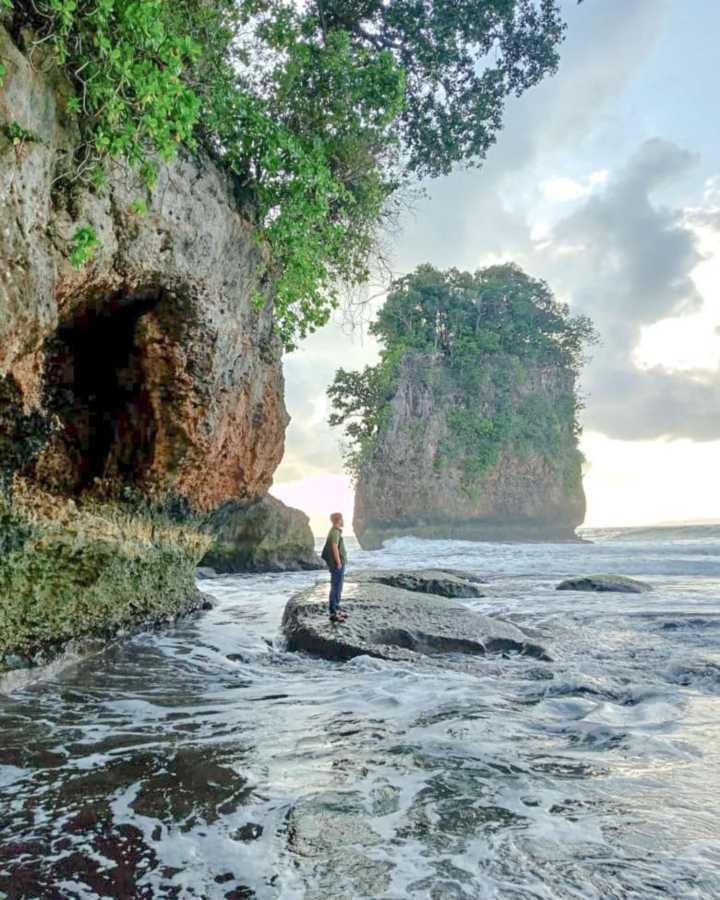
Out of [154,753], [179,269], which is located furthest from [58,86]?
[154,753]

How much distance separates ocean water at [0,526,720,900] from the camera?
8.37ft

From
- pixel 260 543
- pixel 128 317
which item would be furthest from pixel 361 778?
pixel 260 543

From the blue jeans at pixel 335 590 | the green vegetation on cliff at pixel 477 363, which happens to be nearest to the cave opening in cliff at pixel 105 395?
the blue jeans at pixel 335 590

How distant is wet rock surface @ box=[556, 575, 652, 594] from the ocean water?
6490 mm

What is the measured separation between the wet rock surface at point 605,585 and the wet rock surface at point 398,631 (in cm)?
584

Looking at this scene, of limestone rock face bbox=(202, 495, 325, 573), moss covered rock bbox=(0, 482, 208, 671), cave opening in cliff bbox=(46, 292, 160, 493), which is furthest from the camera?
limestone rock face bbox=(202, 495, 325, 573)

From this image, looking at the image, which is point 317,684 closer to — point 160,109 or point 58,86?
point 160,109

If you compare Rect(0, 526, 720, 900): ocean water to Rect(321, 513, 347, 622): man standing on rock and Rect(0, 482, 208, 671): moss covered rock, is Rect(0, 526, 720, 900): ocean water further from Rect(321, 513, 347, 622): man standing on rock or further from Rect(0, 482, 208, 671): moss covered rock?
Rect(321, 513, 347, 622): man standing on rock

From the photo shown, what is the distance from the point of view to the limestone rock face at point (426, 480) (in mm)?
43875

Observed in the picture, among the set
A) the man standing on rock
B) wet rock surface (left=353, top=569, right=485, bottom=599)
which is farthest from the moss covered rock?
wet rock surface (left=353, top=569, right=485, bottom=599)

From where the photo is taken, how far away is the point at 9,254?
4516 mm

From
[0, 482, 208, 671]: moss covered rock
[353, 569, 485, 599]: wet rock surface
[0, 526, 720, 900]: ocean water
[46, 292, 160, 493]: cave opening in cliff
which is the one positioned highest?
[46, 292, 160, 493]: cave opening in cliff

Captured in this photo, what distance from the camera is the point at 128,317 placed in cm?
714

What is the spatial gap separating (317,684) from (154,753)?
2120 millimetres
